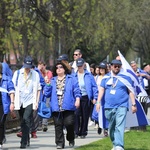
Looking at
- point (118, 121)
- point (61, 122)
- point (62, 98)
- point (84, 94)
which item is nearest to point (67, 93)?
point (62, 98)

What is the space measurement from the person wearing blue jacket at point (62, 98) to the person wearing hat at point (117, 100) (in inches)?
35.1

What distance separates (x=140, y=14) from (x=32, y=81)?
1268 inches

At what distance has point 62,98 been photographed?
14.0 meters

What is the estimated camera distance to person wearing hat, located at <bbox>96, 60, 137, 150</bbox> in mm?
13141

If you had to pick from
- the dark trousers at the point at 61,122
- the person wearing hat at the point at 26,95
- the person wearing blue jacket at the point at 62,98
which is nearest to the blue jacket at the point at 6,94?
the person wearing hat at the point at 26,95

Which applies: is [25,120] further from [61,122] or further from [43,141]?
[43,141]

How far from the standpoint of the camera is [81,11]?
3378 cm

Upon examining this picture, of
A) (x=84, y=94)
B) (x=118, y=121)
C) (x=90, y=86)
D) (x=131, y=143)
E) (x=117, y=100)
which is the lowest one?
(x=131, y=143)

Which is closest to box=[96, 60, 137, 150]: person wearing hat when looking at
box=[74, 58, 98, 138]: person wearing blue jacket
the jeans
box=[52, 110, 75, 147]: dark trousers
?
the jeans

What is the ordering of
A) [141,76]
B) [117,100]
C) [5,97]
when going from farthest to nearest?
[141,76]
[5,97]
[117,100]

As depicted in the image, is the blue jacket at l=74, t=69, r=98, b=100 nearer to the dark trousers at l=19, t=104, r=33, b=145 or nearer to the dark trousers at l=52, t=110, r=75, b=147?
the dark trousers at l=52, t=110, r=75, b=147

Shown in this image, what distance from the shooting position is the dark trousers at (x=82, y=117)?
16.8 meters

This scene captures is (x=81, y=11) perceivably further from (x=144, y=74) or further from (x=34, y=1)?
(x=144, y=74)

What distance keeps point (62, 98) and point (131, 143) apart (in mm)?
2501
